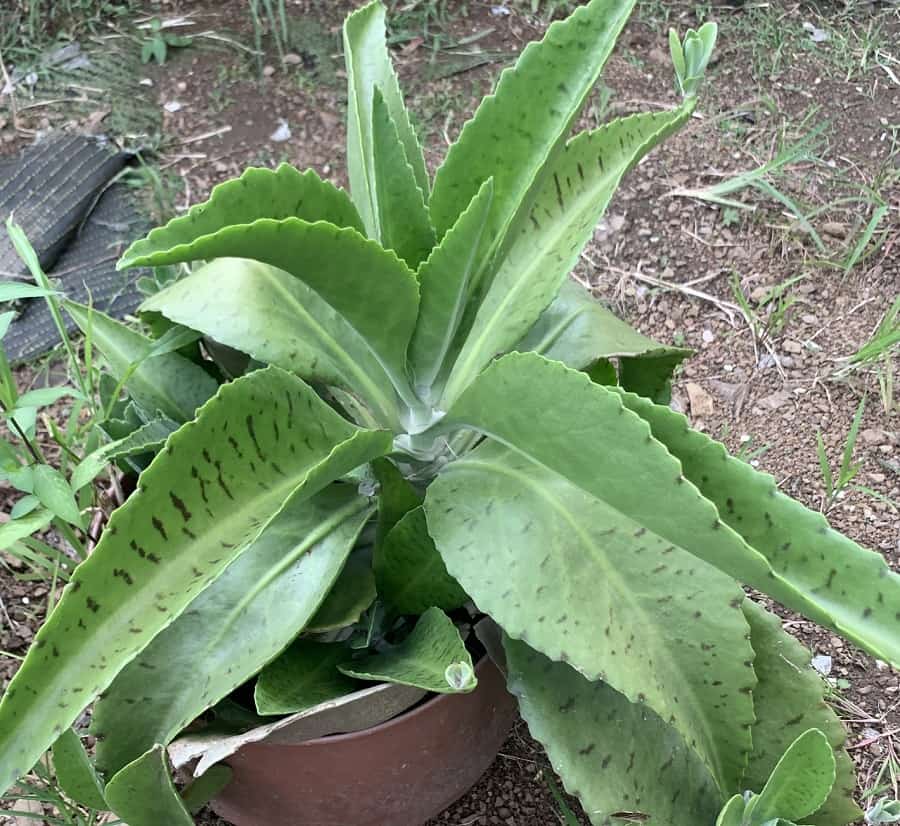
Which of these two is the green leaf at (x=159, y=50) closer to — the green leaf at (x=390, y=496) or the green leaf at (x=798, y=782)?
the green leaf at (x=390, y=496)

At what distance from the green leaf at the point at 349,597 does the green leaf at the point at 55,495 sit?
244 millimetres

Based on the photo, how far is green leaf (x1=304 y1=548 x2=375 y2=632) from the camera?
80cm

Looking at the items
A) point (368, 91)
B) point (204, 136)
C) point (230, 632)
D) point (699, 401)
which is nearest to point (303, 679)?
point (230, 632)

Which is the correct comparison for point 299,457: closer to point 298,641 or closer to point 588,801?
point 298,641

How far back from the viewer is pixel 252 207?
25.4 inches

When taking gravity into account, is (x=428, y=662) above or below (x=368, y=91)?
below

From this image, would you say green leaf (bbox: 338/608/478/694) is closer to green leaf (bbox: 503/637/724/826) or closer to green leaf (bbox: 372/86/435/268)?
green leaf (bbox: 503/637/724/826)

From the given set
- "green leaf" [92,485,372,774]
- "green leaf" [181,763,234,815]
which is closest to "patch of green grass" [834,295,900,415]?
"green leaf" [92,485,372,774]

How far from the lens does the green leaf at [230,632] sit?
73 cm

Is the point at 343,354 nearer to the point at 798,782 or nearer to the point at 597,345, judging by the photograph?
the point at 597,345

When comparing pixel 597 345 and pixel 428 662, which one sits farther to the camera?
pixel 597 345

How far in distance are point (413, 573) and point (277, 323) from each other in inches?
9.2

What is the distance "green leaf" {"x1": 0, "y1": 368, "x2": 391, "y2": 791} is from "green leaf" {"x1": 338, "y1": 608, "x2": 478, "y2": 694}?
15 cm

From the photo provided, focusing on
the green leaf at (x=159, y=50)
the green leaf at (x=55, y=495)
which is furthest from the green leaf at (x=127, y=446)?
the green leaf at (x=159, y=50)
